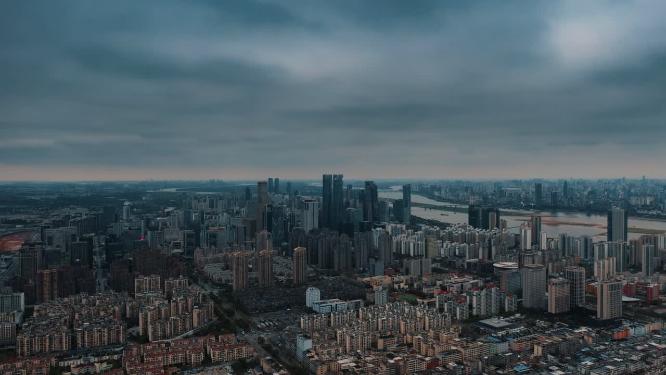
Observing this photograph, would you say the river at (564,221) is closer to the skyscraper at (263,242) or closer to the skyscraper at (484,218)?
the skyscraper at (484,218)

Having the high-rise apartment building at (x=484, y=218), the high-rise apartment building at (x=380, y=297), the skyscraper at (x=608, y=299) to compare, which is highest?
the high-rise apartment building at (x=484, y=218)

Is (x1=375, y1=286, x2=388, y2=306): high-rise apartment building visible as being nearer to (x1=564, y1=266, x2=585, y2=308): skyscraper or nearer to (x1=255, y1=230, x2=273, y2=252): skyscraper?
(x1=564, y1=266, x2=585, y2=308): skyscraper

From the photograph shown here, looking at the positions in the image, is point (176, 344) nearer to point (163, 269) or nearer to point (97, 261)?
point (163, 269)

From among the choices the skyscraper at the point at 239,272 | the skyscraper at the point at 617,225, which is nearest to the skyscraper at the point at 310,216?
the skyscraper at the point at 239,272

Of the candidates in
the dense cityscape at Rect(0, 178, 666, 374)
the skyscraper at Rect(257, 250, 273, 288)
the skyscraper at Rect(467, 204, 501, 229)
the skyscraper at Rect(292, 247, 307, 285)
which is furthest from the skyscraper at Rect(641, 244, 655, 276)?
the skyscraper at Rect(257, 250, 273, 288)

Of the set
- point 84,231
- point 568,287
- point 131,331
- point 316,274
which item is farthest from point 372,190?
point 131,331

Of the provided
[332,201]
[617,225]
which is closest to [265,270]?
[332,201]

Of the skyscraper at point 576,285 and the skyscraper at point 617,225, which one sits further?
the skyscraper at point 617,225
